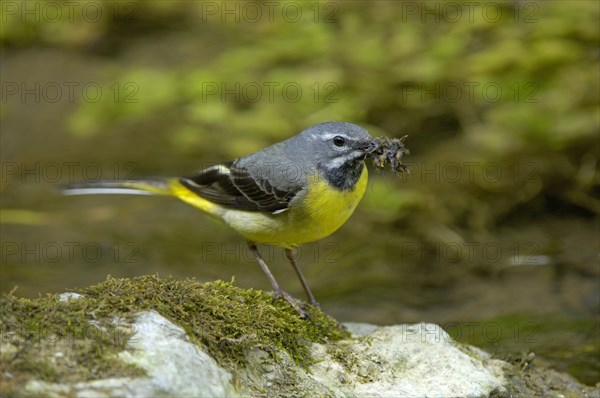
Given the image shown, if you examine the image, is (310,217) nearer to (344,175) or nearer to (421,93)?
(344,175)

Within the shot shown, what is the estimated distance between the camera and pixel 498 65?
11430 mm

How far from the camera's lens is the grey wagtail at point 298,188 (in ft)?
19.3

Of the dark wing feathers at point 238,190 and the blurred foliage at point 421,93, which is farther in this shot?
the blurred foliage at point 421,93

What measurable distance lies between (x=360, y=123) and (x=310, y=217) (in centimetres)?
551

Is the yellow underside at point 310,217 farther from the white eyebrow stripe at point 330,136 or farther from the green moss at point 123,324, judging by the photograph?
the green moss at point 123,324

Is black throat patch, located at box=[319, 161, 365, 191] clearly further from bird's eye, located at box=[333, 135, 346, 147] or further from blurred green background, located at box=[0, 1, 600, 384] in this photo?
blurred green background, located at box=[0, 1, 600, 384]

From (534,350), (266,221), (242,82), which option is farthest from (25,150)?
(534,350)

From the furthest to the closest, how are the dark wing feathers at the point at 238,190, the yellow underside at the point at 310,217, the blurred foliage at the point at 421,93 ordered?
the blurred foliage at the point at 421,93 → the dark wing feathers at the point at 238,190 → the yellow underside at the point at 310,217

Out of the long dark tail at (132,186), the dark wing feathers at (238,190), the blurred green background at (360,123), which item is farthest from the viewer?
the blurred green background at (360,123)

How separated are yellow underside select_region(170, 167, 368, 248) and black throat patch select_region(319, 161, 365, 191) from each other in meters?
0.03

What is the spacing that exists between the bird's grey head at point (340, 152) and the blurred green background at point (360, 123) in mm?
2187

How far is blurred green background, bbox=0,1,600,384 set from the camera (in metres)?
8.66

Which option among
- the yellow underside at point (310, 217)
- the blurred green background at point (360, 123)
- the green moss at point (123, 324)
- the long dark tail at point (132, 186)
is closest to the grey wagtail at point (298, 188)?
the yellow underside at point (310, 217)

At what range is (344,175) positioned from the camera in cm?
593
